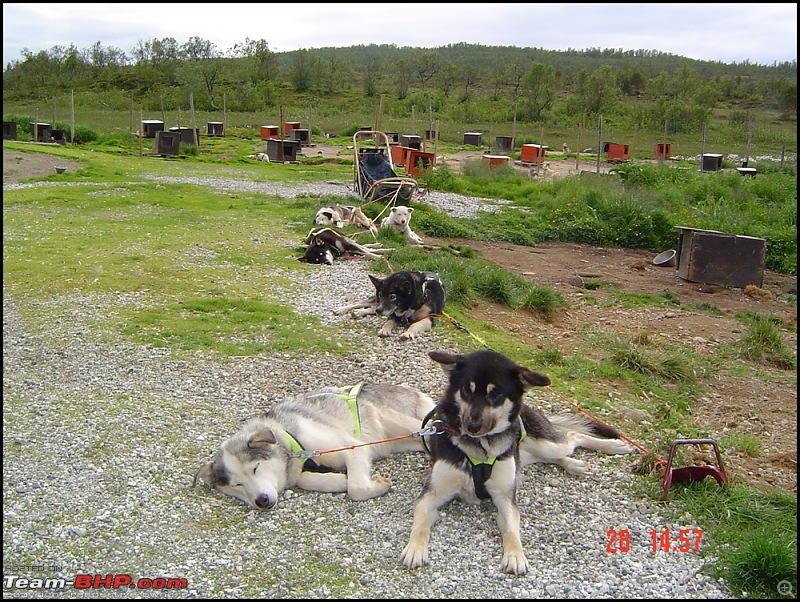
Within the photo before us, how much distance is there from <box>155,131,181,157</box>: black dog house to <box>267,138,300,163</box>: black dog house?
3126 mm

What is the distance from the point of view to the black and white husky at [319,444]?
401cm

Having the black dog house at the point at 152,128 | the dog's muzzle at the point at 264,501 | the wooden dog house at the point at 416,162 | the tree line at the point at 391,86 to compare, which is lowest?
the dog's muzzle at the point at 264,501

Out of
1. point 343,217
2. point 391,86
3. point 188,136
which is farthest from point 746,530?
point 391,86

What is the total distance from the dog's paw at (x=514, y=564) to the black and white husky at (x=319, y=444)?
923 millimetres

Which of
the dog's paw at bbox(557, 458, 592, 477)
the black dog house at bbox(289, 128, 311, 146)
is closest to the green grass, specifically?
the dog's paw at bbox(557, 458, 592, 477)

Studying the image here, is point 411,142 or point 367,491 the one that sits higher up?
point 411,142

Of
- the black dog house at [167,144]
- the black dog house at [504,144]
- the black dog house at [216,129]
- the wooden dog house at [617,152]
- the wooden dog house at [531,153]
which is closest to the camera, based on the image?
the wooden dog house at [531,153]

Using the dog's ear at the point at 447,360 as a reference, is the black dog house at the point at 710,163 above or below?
above

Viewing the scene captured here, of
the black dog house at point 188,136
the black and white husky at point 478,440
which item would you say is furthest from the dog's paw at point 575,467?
the black dog house at point 188,136
